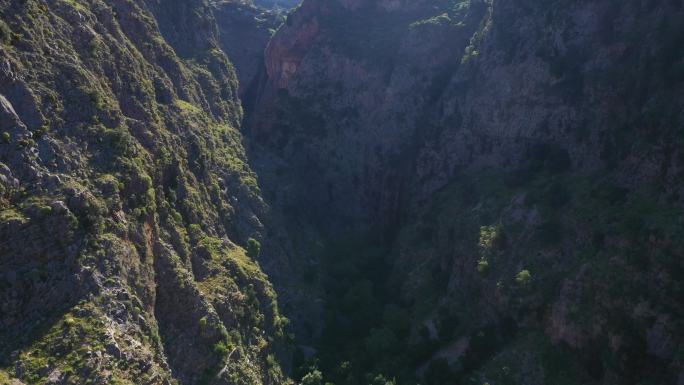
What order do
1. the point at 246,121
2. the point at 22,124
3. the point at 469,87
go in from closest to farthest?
the point at 22,124, the point at 469,87, the point at 246,121

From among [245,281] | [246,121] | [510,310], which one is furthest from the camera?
[246,121]

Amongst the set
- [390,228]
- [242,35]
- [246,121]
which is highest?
[242,35]

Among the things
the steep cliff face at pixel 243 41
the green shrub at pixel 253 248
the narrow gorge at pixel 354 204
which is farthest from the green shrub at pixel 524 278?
the steep cliff face at pixel 243 41

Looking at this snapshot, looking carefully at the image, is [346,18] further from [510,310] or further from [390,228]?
[510,310]

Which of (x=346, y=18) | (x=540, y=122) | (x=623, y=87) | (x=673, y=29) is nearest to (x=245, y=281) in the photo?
(x=540, y=122)

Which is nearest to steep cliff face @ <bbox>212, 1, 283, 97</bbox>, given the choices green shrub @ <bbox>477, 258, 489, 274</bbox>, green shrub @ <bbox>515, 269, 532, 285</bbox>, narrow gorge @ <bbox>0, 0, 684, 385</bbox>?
narrow gorge @ <bbox>0, 0, 684, 385</bbox>

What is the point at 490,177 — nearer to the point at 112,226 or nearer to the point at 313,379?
the point at 313,379

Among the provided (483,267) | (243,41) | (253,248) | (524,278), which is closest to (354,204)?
(253,248)
